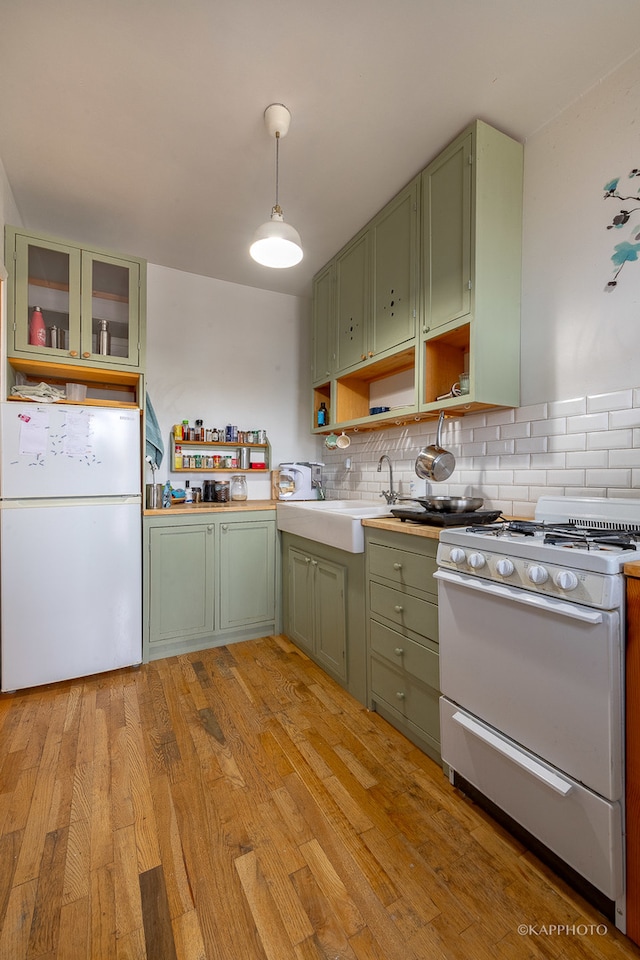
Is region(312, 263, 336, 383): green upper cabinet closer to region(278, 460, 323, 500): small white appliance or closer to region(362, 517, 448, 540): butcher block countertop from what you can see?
region(278, 460, 323, 500): small white appliance

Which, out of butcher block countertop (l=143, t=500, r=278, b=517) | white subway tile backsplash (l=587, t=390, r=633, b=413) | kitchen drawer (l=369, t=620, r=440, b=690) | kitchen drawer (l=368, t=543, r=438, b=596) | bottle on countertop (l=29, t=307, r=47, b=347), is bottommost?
kitchen drawer (l=369, t=620, r=440, b=690)

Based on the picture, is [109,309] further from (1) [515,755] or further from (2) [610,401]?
(1) [515,755]

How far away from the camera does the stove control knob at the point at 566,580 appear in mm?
1009

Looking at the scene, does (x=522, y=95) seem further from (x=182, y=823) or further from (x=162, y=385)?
(x=182, y=823)

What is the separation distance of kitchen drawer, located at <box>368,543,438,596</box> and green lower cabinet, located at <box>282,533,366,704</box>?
0.12 meters

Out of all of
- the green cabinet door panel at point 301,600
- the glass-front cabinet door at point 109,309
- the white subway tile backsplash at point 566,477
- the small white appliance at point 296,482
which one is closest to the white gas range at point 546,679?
the white subway tile backsplash at point 566,477

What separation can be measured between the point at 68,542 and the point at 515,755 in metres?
2.27

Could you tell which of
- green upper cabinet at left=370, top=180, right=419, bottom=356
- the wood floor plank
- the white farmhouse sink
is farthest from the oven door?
green upper cabinet at left=370, top=180, right=419, bottom=356

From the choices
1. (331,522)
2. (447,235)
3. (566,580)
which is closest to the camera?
(566,580)

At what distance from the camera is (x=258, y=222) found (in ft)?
8.33

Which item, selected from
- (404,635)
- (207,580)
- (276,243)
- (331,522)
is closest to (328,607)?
(331,522)

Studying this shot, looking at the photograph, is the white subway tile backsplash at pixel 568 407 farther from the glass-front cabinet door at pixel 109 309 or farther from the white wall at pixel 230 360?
the glass-front cabinet door at pixel 109 309

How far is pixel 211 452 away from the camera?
10.6 ft

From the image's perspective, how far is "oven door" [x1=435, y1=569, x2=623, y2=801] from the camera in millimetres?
969
